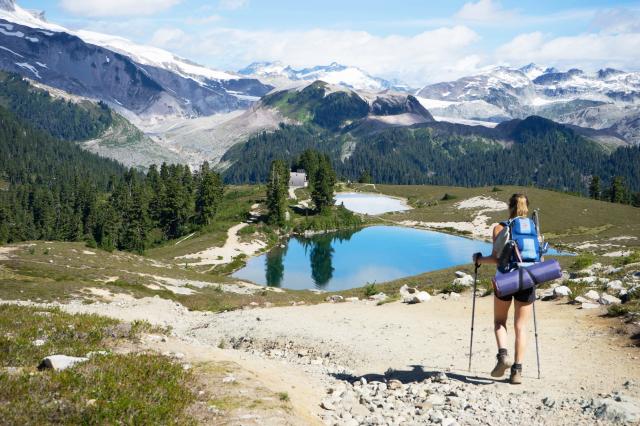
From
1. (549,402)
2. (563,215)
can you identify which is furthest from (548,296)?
(563,215)

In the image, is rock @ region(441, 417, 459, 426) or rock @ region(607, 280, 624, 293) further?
rock @ region(607, 280, 624, 293)

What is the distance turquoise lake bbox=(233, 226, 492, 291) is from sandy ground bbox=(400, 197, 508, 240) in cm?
588

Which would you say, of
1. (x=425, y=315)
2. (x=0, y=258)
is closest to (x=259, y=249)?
(x=0, y=258)

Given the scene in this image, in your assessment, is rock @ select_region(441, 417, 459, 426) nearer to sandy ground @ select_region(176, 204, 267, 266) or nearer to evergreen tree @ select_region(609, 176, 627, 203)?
sandy ground @ select_region(176, 204, 267, 266)

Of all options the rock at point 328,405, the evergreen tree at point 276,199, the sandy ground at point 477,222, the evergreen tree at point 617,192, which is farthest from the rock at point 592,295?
the evergreen tree at point 617,192

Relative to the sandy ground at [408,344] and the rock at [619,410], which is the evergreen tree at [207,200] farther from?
the rock at [619,410]

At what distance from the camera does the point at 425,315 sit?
25.0 meters

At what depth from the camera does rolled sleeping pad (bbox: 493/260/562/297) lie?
12.6m

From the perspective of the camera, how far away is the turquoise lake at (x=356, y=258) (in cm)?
8425

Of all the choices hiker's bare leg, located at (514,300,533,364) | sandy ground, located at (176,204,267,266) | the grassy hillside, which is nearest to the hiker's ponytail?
hiker's bare leg, located at (514,300,533,364)

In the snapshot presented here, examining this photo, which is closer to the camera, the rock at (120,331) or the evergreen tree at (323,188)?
the rock at (120,331)

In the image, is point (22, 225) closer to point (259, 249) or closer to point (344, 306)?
point (259, 249)

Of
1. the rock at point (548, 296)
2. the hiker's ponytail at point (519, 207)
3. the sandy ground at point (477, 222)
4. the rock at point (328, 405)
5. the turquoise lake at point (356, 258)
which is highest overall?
the hiker's ponytail at point (519, 207)

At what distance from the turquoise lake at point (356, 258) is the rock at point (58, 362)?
6587 cm
